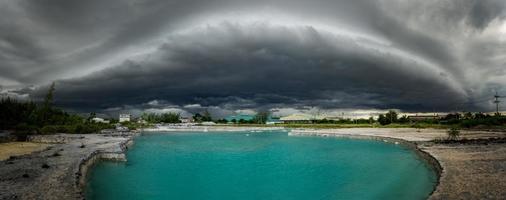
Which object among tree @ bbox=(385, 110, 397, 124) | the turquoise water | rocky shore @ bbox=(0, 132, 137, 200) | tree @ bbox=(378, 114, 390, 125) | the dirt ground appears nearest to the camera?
rocky shore @ bbox=(0, 132, 137, 200)

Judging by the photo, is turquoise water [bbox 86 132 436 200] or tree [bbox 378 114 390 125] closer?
turquoise water [bbox 86 132 436 200]

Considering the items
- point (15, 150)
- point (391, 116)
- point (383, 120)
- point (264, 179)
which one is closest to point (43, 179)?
point (264, 179)

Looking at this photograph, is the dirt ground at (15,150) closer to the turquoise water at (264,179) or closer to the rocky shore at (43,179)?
the rocky shore at (43,179)

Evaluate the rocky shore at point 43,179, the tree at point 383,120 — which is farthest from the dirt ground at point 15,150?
the tree at point 383,120

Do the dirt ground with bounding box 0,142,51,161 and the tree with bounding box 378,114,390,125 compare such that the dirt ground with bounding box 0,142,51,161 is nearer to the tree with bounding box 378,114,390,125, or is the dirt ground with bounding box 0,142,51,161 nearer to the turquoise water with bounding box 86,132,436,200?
the turquoise water with bounding box 86,132,436,200

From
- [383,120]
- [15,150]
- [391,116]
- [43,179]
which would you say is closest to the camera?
[43,179]

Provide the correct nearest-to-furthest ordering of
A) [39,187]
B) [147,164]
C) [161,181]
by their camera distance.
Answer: [39,187] → [161,181] → [147,164]

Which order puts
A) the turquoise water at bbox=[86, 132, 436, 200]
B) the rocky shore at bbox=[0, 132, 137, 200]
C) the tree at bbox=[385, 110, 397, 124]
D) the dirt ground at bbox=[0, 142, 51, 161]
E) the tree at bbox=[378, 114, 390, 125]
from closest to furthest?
the rocky shore at bbox=[0, 132, 137, 200] < the turquoise water at bbox=[86, 132, 436, 200] < the dirt ground at bbox=[0, 142, 51, 161] < the tree at bbox=[378, 114, 390, 125] < the tree at bbox=[385, 110, 397, 124]

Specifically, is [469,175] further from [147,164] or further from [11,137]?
[11,137]

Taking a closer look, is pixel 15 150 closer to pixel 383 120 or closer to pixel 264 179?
pixel 264 179

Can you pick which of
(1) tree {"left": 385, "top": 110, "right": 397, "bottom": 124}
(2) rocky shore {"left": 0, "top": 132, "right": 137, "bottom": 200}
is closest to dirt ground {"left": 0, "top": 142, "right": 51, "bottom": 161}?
(2) rocky shore {"left": 0, "top": 132, "right": 137, "bottom": 200}

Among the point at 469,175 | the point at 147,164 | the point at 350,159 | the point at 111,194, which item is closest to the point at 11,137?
the point at 147,164
